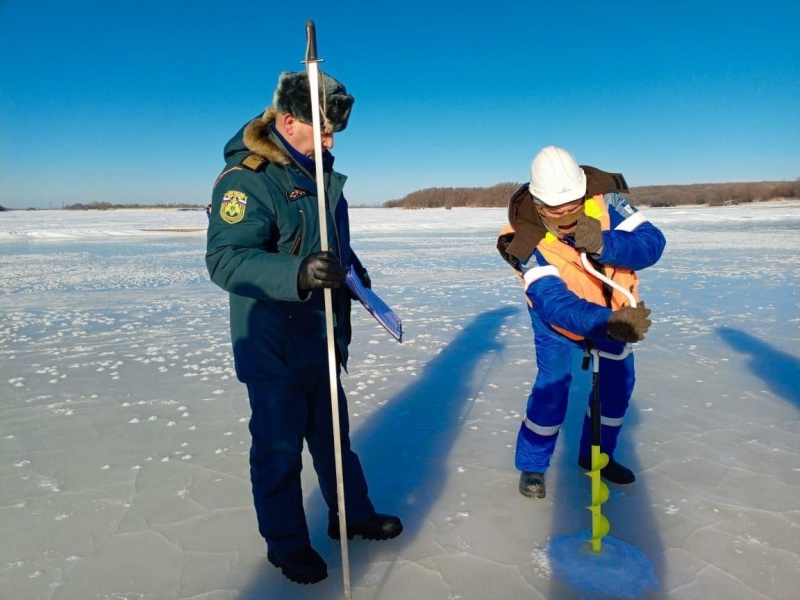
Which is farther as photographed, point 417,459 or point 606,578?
point 417,459

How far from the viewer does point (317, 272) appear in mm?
1698

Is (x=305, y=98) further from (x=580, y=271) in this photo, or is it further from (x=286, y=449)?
(x=580, y=271)

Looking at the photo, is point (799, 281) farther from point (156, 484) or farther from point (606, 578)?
point (156, 484)

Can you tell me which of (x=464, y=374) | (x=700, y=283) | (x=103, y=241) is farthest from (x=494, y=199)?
(x=464, y=374)

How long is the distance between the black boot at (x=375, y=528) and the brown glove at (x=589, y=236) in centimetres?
142

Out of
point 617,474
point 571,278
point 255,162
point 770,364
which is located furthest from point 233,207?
point 770,364

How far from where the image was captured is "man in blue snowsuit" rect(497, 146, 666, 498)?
2316 mm

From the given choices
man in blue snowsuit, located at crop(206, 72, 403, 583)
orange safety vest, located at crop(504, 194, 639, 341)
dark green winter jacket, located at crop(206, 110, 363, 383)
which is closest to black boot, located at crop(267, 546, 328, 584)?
man in blue snowsuit, located at crop(206, 72, 403, 583)

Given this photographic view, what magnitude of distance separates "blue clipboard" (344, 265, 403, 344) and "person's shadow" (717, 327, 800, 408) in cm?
304

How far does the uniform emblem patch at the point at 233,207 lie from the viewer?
5.93 ft

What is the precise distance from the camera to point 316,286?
1693mm

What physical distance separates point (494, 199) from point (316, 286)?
2064 inches

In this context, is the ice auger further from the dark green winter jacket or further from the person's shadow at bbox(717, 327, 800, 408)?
the person's shadow at bbox(717, 327, 800, 408)

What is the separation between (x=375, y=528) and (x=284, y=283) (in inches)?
48.8
